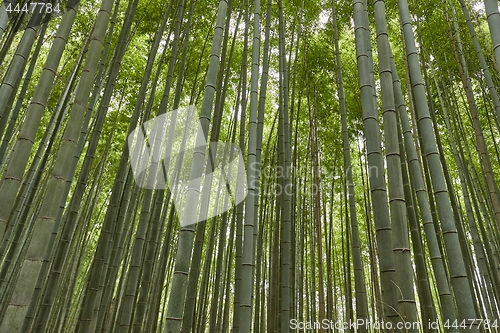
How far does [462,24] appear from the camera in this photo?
4.44m

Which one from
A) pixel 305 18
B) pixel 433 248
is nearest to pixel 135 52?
pixel 305 18

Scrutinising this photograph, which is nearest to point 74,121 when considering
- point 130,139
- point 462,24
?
point 130,139

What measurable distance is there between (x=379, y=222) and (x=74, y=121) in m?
1.45

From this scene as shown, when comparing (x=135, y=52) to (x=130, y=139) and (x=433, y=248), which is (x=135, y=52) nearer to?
(x=130, y=139)

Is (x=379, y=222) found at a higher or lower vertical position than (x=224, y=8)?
lower

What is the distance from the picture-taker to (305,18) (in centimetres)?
487

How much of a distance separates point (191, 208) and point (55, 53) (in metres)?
1.02

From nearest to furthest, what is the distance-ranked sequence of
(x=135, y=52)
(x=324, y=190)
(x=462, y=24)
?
(x=462, y=24) < (x=135, y=52) < (x=324, y=190)

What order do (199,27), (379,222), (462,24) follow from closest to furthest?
(379,222) < (462,24) < (199,27)

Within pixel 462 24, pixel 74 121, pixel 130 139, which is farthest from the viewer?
pixel 462 24

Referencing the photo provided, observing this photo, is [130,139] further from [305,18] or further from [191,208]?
[305,18]

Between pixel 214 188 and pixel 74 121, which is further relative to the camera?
pixel 214 188

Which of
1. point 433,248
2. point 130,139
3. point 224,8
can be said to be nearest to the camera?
point 224,8

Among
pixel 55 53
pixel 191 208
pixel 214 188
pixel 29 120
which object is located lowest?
pixel 191 208
